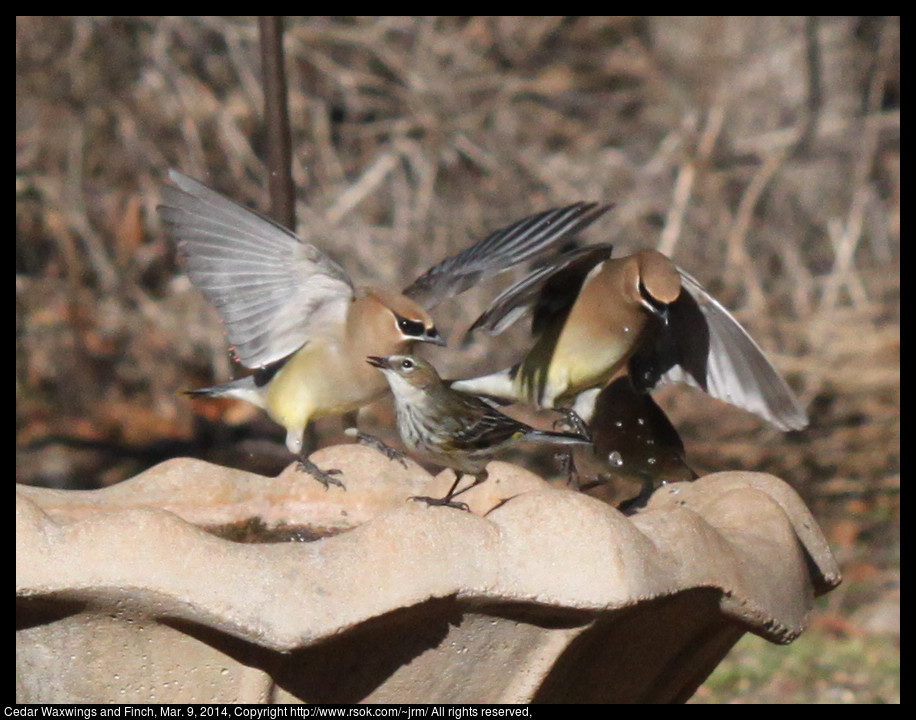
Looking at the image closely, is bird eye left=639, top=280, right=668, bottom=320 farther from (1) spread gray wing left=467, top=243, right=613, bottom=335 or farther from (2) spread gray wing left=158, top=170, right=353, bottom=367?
(2) spread gray wing left=158, top=170, right=353, bottom=367

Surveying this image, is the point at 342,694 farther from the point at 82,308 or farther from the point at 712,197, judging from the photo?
the point at 712,197

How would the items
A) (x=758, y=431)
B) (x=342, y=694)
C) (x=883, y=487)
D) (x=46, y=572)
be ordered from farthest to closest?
(x=758, y=431) → (x=883, y=487) → (x=342, y=694) → (x=46, y=572)

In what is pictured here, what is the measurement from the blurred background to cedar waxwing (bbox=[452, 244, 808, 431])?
2687mm

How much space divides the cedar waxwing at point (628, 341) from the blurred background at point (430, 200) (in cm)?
269

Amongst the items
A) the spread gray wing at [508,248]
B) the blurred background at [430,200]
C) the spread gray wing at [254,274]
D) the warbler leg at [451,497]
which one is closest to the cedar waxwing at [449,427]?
the warbler leg at [451,497]

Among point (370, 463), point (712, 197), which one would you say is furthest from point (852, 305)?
point (370, 463)

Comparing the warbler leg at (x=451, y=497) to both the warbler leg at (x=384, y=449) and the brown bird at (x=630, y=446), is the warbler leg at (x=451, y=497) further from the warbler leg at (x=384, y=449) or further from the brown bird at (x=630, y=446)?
the brown bird at (x=630, y=446)

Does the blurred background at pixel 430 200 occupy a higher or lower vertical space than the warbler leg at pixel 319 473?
lower

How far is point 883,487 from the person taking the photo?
22.4 ft

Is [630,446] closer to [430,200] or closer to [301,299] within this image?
[301,299]

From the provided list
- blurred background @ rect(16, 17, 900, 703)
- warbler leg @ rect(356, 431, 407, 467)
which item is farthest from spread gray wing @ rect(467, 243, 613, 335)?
blurred background @ rect(16, 17, 900, 703)

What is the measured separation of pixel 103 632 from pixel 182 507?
0.92m

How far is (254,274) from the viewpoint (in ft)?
12.6

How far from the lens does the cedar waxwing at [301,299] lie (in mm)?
3678
